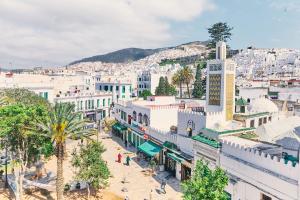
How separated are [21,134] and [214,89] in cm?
2025

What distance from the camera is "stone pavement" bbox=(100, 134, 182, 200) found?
27.4 m

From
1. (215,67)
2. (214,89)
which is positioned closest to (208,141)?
(214,89)

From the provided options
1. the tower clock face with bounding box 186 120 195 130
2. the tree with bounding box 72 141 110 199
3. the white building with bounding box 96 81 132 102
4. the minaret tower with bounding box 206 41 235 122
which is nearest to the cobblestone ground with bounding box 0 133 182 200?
the tree with bounding box 72 141 110 199

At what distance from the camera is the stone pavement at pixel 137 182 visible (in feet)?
90.0

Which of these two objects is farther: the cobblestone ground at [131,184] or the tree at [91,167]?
the cobblestone ground at [131,184]

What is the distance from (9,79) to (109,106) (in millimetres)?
23773

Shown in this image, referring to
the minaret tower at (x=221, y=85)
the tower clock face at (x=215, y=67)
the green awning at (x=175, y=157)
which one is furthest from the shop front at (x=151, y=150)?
the tower clock face at (x=215, y=67)

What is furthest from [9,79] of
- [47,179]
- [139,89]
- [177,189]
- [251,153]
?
[139,89]

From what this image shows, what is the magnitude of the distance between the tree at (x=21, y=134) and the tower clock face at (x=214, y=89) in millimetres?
17757

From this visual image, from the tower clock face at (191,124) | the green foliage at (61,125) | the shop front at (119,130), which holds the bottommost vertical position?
the shop front at (119,130)

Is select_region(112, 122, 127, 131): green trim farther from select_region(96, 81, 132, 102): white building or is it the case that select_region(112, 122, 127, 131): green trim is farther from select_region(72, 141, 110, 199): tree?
select_region(72, 141, 110, 199): tree

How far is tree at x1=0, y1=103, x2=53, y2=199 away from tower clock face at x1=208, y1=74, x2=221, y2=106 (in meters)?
17.8

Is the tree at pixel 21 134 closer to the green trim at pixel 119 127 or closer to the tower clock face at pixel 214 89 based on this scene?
the tower clock face at pixel 214 89

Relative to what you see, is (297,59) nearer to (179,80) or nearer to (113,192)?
(179,80)
